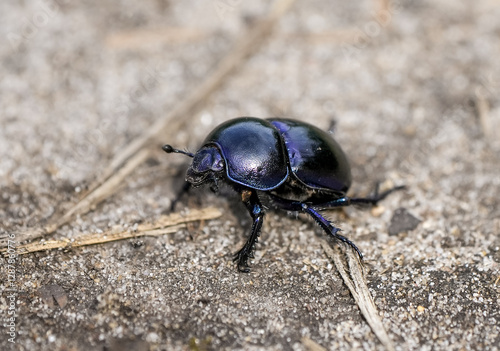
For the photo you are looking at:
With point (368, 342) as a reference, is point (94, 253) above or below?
below

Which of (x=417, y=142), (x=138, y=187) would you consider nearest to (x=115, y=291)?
(x=138, y=187)

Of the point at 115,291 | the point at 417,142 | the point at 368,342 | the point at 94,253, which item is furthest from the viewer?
the point at 417,142

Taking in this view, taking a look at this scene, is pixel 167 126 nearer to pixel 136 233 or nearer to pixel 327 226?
pixel 136 233

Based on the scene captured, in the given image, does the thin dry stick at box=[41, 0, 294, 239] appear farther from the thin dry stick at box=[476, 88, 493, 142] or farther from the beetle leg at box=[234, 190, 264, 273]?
the thin dry stick at box=[476, 88, 493, 142]

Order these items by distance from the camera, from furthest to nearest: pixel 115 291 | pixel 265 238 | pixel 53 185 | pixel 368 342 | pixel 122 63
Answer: pixel 122 63 < pixel 53 185 < pixel 265 238 < pixel 115 291 < pixel 368 342

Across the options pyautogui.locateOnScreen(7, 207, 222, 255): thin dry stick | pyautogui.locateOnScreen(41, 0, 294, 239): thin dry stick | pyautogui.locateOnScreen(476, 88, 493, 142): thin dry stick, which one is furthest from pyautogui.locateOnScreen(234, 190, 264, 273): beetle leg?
pyautogui.locateOnScreen(476, 88, 493, 142): thin dry stick

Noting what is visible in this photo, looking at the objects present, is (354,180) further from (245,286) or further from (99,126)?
(99,126)

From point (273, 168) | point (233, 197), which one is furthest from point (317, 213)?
point (233, 197)
